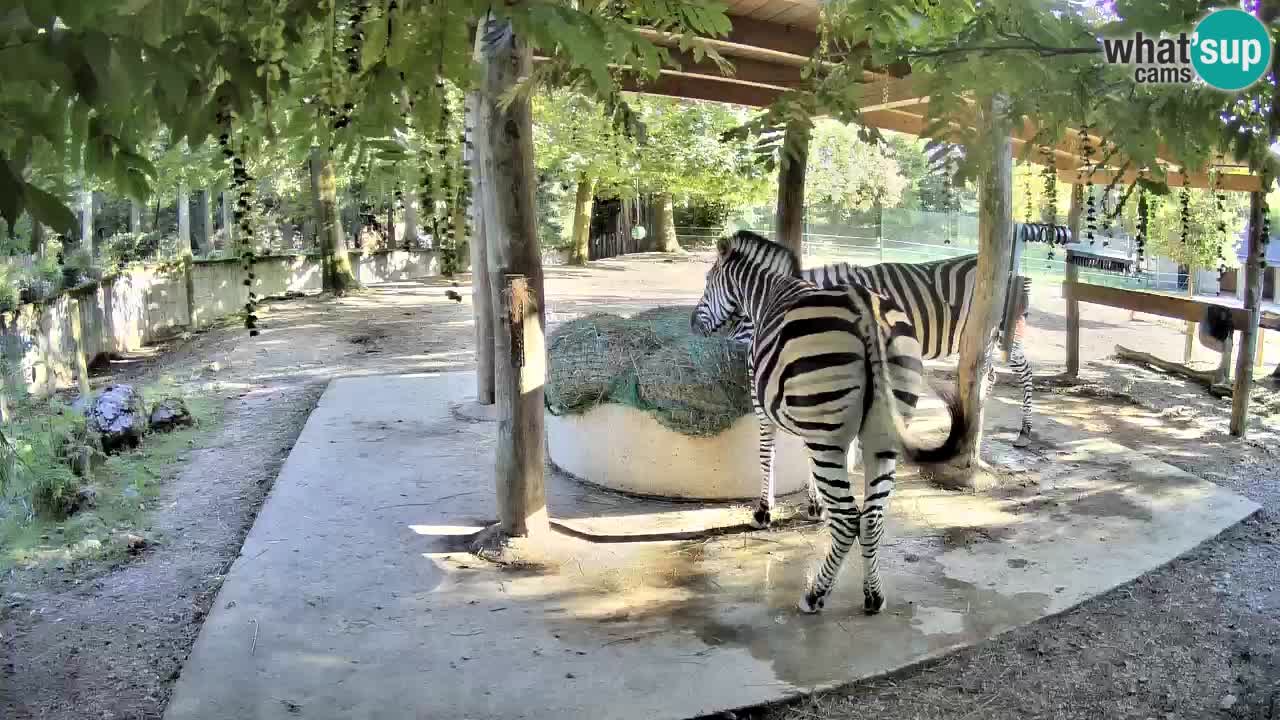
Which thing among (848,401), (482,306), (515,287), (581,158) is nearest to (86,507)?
(482,306)

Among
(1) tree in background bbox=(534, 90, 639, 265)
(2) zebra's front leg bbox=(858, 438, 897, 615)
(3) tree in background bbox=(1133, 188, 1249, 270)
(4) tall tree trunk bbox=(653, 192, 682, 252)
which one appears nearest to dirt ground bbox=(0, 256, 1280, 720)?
(2) zebra's front leg bbox=(858, 438, 897, 615)

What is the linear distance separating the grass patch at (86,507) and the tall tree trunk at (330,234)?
9377mm

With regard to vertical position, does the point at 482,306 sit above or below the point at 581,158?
below

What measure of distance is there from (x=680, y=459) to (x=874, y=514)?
73.5 inches

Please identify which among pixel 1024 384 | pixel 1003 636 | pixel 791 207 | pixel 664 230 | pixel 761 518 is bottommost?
pixel 1003 636

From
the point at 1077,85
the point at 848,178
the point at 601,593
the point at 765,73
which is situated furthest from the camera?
the point at 848,178

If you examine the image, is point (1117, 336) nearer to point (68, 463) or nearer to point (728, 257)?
point (728, 257)

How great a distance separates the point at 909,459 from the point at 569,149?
1525 cm

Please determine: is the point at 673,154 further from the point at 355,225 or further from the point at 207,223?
the point at 355,225

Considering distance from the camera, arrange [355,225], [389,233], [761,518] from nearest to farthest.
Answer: [761,518] → [389,233] → [355,225]

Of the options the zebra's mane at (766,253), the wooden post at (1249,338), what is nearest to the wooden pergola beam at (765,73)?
the zebra's mane at (766,253)

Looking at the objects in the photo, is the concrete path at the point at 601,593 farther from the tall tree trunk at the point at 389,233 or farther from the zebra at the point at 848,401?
the tall tree trunk at the point at 389,233

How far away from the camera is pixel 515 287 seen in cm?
502

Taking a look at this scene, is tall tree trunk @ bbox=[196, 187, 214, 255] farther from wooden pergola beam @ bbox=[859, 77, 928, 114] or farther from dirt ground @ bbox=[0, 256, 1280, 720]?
wooden pergola beam @ bbox=[859, 77, 928, 114]
